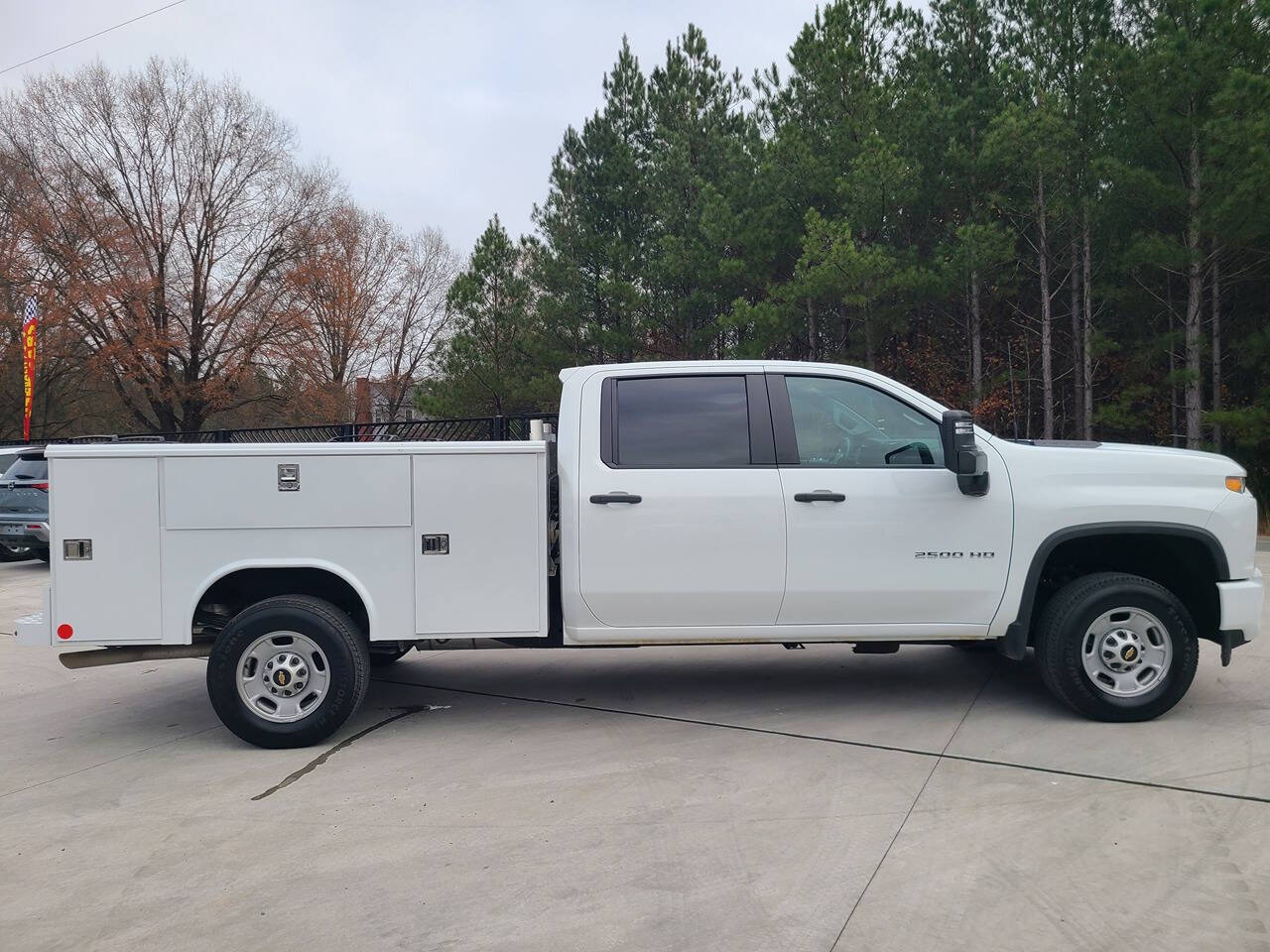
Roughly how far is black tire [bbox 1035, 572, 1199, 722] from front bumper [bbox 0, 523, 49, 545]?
45.3 feet

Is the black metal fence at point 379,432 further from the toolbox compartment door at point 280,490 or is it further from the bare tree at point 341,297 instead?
the bare tree at point 341,297

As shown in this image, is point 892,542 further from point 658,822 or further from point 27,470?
point 27,470

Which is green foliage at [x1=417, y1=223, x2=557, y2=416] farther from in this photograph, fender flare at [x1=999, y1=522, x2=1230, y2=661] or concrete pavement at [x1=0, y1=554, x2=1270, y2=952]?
fender flare at [x1=999, y1=522, x2=1230, y2=661]

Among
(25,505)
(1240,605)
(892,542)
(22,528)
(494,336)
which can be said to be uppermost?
(494,336)

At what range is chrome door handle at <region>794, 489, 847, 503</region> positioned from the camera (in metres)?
5.43

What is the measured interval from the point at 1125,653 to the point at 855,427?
187 cm

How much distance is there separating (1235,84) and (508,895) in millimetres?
18894

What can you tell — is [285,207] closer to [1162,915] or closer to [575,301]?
[575,301]

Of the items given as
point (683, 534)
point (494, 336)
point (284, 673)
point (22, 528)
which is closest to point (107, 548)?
point (284, 673)

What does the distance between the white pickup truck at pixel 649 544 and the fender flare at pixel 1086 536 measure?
Result: 1 cm

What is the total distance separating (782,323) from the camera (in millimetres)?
24750

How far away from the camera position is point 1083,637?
214 inches

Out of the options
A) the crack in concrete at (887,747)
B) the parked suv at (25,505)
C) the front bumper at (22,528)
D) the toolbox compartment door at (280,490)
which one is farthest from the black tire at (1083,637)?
the front bumper at (22,528)

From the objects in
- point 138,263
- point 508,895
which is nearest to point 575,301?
point 138,263
